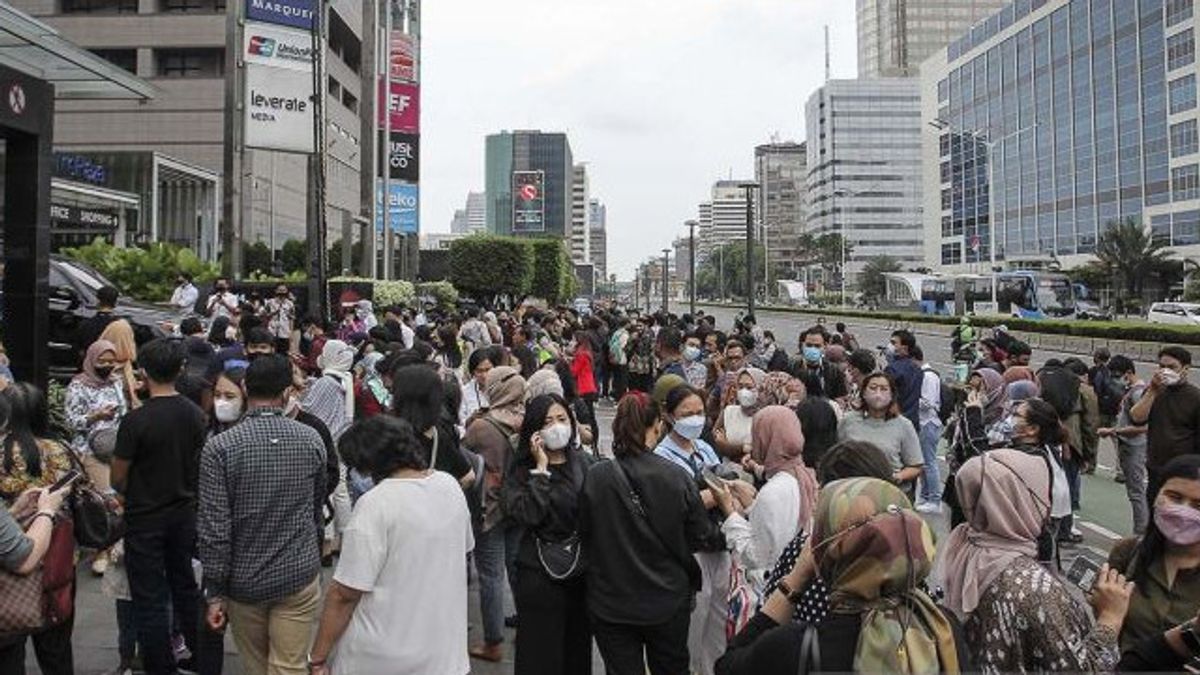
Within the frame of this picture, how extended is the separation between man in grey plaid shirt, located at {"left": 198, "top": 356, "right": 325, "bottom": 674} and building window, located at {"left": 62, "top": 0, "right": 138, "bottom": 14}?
47.8 metres

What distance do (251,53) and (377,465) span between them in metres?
15.3

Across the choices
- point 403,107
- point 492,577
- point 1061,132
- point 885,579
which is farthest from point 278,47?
point 1061,132

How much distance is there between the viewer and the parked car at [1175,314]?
132 feet

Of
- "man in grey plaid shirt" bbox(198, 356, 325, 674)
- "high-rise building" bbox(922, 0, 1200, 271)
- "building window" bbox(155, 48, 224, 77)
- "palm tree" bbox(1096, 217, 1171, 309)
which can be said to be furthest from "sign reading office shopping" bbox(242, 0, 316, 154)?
"palm tree" bbox(1096, 217, 1171, 309)

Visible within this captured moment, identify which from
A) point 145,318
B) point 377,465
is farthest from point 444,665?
point 145,318

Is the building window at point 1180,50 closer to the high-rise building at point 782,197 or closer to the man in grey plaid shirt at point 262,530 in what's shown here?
the man in grey plaid shirt at point 262,530

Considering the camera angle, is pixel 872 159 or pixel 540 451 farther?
pixel 872 159

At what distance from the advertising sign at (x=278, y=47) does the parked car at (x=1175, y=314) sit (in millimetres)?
39232

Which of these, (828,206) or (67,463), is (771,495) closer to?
(67,463)

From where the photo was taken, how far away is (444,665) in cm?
341

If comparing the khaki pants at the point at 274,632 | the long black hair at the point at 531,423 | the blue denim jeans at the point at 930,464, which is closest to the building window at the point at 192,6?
the blue denim jeans at the point at 930,464

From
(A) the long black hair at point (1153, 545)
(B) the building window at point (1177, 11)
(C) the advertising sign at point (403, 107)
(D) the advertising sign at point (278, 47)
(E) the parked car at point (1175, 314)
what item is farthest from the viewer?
(B) the building window at point (1177, 11)

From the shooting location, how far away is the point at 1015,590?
9.53 ft

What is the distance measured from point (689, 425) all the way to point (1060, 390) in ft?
11.5
